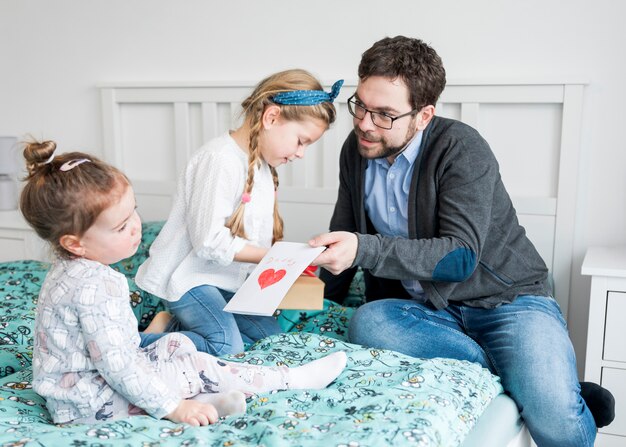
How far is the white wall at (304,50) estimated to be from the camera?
216 cm

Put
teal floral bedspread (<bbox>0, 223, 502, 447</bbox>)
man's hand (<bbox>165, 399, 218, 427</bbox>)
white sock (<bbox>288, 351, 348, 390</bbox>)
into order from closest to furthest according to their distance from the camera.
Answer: teal floral bedspread (<bbox>0, 223, 502, 447</bbox>) < man's hand (<bbox>165, 399, 218, 427</bbox>) < white sock (<bbox>288, 351, 348, 390</bbox>)

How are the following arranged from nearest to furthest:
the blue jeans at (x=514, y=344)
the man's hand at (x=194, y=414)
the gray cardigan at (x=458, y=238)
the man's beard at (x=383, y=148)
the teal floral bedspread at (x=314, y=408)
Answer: the teal floral bedspread at (x=314, y=408), the man's hand at (x=194, y=414), the blue jeans at (x=514, y=344), the gray cardigan at (x=458, y=238), the man's beard at (x=383, y=148)

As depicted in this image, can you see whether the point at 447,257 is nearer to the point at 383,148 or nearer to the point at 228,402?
the point at 383,148

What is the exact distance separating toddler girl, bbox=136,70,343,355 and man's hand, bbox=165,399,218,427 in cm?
41

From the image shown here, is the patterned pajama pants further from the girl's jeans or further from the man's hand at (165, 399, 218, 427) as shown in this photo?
the girl's jeans

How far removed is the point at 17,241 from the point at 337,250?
167 centimetres

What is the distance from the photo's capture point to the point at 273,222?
6.18ft

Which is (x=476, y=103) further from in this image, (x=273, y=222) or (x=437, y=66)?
(x=273, y=222)

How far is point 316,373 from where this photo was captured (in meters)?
1.43

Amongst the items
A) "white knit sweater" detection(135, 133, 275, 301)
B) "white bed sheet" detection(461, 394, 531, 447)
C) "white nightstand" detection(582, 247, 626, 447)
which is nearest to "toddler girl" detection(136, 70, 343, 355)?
"white knit sweater" detection(135, 133, 275, 301)

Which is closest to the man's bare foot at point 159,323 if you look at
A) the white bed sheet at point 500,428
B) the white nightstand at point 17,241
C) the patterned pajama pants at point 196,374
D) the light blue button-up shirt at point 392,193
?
the patterned pajama pants at point 196,374

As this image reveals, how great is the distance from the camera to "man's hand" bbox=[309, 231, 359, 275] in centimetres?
157

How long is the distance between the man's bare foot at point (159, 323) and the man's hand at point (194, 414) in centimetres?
57

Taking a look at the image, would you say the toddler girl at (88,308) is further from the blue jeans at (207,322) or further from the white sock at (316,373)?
the blue jeans at (207,322)
